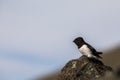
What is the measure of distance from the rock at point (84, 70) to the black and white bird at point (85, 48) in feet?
6.72

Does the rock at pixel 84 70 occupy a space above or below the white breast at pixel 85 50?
below

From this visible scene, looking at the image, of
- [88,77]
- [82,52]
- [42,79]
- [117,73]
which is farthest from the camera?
[42,79]

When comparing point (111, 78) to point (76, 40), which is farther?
point (76, 40)

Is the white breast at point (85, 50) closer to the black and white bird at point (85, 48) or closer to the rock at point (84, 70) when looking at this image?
the black and white bird at point (85, 48)

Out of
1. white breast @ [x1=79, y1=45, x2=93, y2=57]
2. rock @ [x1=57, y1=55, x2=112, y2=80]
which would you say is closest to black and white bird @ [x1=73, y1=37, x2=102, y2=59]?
white breast @ [x1=79, y1=45, x2=93, y2=57]

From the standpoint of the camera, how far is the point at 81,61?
1823cm

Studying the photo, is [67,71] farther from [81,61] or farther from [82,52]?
[82,52]

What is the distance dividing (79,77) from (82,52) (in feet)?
13.4

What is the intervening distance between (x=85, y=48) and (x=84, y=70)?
13.1 ft

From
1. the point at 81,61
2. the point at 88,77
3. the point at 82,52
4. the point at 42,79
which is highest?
the point at 42,79

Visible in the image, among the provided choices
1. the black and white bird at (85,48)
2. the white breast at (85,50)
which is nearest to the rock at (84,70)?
the white breast at (85,50)

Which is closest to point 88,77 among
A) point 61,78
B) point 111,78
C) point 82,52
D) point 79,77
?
point 79,77

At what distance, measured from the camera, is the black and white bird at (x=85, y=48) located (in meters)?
20.8

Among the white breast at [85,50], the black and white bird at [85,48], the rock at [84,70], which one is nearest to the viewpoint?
the rock at [84,70]
